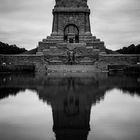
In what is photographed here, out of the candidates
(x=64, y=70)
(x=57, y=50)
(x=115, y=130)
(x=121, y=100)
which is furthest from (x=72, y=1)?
(x=115, y=130)

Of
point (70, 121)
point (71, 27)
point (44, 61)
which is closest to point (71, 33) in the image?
point (71, 27)

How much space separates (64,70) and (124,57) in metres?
11.3

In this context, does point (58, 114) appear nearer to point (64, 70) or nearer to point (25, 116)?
point (25, 116)

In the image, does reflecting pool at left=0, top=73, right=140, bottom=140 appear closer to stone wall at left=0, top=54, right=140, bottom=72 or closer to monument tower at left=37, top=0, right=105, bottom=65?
stone wall at left=0, top=54, right=140, bottom=72

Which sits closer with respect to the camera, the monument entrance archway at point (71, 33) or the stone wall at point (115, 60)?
the stone wall at point (115, 60)

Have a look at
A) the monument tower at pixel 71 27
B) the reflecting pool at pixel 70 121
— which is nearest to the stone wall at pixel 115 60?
the monument tower at pixel 71 27

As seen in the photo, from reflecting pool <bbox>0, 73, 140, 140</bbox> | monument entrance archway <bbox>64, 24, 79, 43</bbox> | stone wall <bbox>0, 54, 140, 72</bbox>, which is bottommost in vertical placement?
reflecting pool <bbox>0, 73, 140, 140</bbox>

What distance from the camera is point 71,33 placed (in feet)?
158

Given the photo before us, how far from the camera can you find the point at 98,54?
42.0 m

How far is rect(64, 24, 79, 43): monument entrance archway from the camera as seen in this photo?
48.0 m

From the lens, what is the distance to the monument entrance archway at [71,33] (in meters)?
48.0

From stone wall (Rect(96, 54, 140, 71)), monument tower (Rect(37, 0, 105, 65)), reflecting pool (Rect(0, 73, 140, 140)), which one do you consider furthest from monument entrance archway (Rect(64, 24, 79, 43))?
reflecting pool (Rect(0, 73, 140, 140))

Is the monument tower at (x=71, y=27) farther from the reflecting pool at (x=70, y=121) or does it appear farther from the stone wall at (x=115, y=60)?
the reflecting pool at (x=70, y=121)

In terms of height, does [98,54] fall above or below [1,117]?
above
